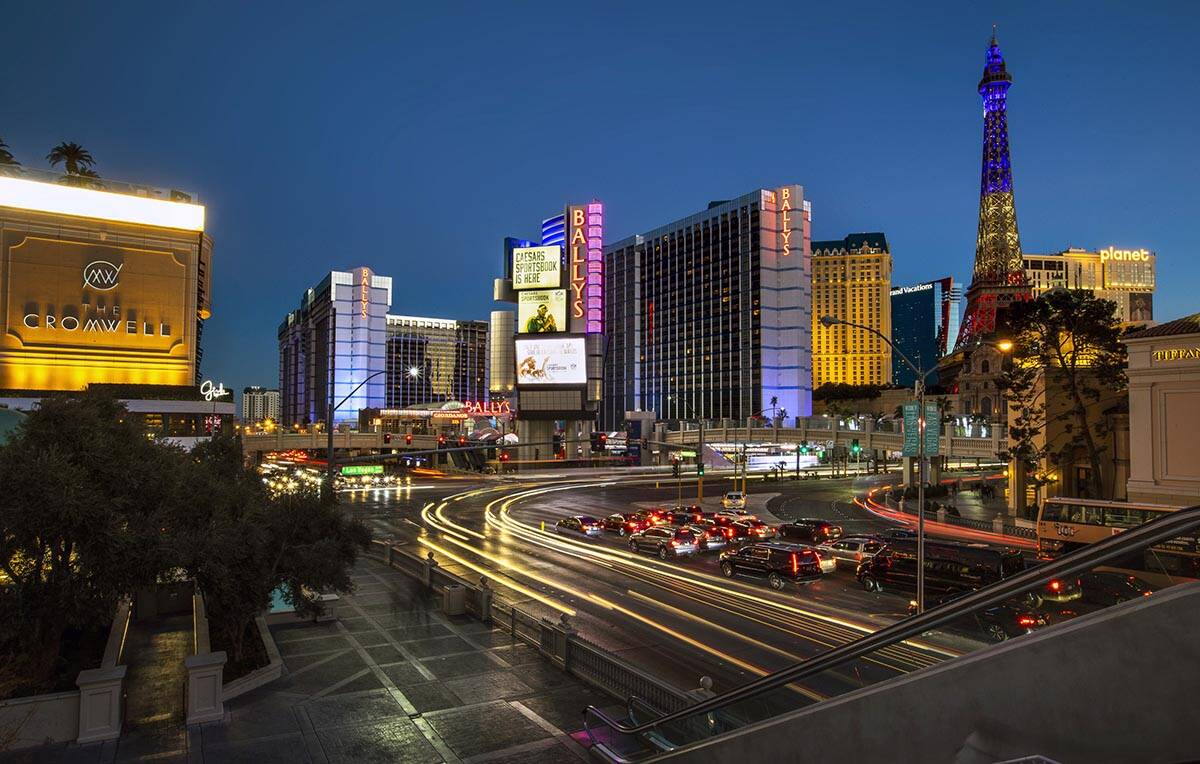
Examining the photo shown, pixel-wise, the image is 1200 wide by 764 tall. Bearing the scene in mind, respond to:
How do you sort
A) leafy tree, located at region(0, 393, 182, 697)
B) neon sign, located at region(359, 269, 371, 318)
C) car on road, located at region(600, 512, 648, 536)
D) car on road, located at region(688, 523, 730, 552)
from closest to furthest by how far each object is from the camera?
leafy tree, located at region(0, 393, 182, 697) → car on road, located at region(688, 523, 730, 552) → car on road, located at region(600, 512, 648, 536) → neon sign, located at region(359, 269, 371, 318)

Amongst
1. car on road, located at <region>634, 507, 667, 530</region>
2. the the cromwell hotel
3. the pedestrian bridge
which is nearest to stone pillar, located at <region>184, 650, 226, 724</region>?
car on road, located at <region>634, 507, 667, 530</region>

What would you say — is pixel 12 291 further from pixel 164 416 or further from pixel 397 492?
pixel 397 492

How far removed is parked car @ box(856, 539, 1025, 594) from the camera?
985 inches

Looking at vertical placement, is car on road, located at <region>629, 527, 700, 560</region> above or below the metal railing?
below

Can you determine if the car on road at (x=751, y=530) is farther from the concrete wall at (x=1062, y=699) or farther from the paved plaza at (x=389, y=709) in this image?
the concrete wall at (x=1062, y=699)

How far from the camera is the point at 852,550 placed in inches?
1277

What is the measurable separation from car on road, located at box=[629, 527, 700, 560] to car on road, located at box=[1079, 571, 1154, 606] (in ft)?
99.8

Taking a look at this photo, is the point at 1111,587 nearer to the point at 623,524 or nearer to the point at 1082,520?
the point at 1082,520

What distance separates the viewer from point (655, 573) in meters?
30.9

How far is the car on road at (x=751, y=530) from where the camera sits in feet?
133

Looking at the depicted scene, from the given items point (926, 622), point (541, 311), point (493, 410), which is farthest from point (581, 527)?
point (493, 410)

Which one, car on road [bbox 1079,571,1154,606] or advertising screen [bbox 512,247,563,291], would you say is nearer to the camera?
car on road [bbox 1079,571,1154,606]

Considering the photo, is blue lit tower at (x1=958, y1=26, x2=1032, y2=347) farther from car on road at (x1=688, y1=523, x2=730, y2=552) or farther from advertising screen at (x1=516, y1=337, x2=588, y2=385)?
car on road at (x1=688, y1=523, x2=730, y2=552)

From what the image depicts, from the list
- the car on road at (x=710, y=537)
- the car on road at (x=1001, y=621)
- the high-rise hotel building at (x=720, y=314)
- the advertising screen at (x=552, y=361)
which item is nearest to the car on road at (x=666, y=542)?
the car on road at (x=710, y=537)
